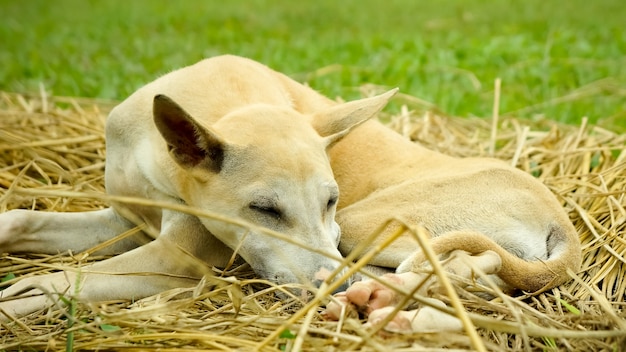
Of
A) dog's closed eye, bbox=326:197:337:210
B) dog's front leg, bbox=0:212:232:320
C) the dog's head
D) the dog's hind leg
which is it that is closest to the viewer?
the dog's head

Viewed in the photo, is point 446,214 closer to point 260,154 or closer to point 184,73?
point 260,154

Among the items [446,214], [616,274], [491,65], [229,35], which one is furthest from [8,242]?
[229,35]

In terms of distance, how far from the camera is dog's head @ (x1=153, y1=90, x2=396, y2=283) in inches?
138

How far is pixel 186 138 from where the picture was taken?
3.59m

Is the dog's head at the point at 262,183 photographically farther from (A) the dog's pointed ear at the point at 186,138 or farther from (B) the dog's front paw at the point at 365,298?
(B) the dog's front paw at the point at 365,298

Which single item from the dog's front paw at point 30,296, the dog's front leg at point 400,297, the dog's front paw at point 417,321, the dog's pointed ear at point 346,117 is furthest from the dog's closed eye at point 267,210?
the dog's front paw at point 30,296

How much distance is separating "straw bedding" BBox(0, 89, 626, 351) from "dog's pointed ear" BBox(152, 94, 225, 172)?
0.53 metres

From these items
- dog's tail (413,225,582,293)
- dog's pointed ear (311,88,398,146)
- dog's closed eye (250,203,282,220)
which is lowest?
dog's tail (413,225,582,293)

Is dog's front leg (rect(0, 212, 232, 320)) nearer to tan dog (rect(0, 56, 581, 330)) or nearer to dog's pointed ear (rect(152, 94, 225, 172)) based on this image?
tan dog (rect(0, 56, 581, 330))

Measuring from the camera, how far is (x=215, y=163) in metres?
3.63

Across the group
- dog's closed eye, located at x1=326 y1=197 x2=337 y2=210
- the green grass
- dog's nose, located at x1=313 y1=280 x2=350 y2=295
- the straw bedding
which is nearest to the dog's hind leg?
the straw bedding

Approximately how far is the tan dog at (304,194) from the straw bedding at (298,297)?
0.16 meters

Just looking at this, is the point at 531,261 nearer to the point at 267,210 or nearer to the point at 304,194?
the point at 304,194

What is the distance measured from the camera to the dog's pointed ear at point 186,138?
341cm
